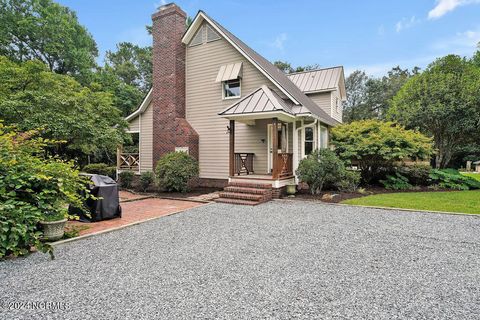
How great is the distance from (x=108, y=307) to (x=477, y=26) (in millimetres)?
26992

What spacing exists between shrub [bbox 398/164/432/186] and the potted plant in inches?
541

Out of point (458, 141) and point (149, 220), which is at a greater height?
point (458, 141)

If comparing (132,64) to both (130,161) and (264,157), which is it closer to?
(130,161)

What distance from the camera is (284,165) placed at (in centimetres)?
1045

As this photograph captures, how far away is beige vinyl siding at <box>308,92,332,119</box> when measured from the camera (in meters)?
16.2

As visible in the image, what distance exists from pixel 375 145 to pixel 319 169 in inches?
141

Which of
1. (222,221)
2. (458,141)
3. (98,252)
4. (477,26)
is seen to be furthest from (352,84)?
(98,252)

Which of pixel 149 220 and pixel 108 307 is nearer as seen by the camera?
pixel 108 307

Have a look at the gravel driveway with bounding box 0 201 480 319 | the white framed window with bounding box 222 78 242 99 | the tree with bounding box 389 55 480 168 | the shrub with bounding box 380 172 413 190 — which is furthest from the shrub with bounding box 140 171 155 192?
the tree with bounding box 389 55 480 168

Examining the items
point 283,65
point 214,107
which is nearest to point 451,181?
point 214,107

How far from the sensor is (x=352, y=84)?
117ft

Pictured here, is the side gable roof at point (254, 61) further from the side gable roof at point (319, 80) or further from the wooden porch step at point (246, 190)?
the side gable roof at point (319, 80)

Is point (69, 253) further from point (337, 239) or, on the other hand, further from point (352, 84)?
point (352, 84)

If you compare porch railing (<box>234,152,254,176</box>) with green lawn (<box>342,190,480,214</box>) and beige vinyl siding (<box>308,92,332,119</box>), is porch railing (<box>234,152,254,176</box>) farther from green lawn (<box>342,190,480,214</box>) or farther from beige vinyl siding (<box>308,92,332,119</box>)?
beige vinyl siding (<box>308,92,332,119</box>)
